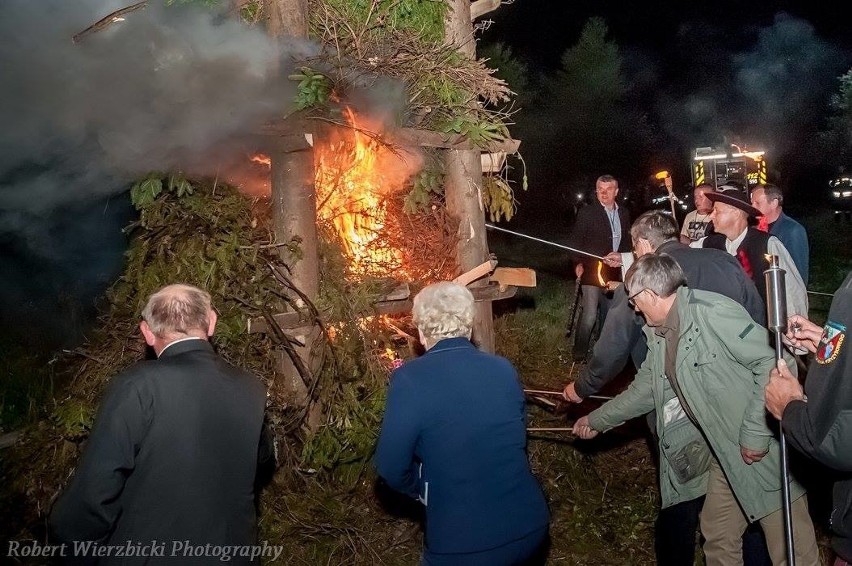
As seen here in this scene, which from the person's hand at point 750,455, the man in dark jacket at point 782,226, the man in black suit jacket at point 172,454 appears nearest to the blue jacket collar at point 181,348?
the man in black suit jacket at point 172,454

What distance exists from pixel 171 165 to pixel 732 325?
4238 millimetres

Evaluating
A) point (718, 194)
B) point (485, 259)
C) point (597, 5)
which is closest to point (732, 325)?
point (718, 194)

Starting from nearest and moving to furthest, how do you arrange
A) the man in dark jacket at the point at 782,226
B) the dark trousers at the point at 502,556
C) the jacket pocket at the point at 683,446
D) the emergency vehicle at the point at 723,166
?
the dark trousers at the point at 502,556, the jacket pocket at the point at 683,446, the man in dark jacket at the point at 782,226, the emergency vehicle at the point at 723,166

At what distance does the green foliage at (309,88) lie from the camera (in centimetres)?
551

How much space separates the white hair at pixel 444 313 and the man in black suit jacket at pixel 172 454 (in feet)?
2.81

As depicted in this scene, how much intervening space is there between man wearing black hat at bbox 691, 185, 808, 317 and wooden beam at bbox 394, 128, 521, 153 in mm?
2156

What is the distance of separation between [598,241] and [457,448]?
5974 millimetres

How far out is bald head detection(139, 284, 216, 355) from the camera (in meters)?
3.03

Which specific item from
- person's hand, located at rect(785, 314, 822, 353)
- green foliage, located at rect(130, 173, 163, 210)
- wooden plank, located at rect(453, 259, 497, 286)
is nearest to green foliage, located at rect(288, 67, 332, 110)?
green foliage, located at rect(130, 173, 163, 210)

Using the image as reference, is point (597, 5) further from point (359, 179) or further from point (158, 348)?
point (158, 348)

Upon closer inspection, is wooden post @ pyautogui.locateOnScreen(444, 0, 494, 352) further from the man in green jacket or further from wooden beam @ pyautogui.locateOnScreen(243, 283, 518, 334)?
the man in green jacket

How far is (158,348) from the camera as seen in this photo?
3.07 meters

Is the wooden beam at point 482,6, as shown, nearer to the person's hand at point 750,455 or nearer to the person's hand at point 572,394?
the person's hand at point 572,394

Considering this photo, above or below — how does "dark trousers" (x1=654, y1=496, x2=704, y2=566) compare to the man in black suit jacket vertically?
below
